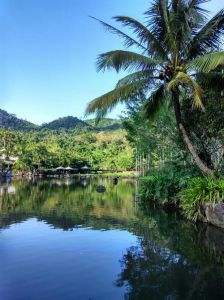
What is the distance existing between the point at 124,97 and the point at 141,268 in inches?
287

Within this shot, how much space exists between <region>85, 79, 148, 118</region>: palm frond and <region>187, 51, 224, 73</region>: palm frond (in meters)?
2.04

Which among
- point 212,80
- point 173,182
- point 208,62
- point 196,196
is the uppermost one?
point 208,62

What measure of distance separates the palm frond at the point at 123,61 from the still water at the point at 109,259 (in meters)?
6.51

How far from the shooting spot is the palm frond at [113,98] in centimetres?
1387

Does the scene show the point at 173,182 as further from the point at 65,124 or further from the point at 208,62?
the point at 65,124

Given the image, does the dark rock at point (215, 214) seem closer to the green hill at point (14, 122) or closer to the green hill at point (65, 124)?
the green hill at point (65, 124)

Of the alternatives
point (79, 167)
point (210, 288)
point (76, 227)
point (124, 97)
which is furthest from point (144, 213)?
point (79, 167)

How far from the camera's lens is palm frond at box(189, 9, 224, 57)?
14148mm

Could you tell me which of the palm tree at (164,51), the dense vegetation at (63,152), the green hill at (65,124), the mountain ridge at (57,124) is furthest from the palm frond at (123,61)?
the green hill at (65,124)

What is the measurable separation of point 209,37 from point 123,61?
3.74 m

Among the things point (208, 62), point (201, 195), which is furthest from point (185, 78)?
point (201, 195)

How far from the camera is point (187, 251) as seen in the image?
10.6 m

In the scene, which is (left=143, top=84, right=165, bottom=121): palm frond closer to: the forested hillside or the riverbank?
the riverbank

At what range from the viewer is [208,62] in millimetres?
12656
